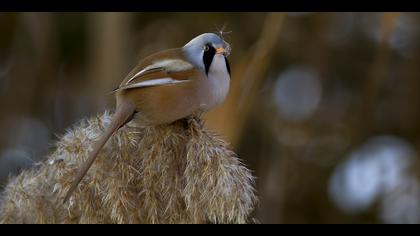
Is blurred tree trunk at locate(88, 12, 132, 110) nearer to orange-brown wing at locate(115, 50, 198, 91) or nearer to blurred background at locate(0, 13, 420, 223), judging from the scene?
blurred background at locate(0, 13, 420, 223)

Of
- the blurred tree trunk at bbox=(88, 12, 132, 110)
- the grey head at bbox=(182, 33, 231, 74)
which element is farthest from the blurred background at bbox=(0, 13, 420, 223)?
the grey head at bbox=(182, 33, 231, 74)

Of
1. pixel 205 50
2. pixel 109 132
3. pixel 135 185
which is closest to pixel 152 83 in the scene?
pixel 205 50

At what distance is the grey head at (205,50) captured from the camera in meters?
4.00

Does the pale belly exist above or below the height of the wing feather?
below

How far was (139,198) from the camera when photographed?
3.07 meters

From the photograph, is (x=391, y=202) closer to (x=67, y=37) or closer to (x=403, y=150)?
(x=403, y=150)

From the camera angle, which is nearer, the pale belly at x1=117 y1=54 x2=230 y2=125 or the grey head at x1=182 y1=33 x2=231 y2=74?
the pale belly at x1=117 y1=54 x2=230 y2=125

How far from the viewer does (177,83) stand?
4.07 meters

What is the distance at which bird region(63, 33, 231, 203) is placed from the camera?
3885 mm

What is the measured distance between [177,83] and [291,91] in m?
4.66

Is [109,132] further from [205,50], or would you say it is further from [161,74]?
[205,50]

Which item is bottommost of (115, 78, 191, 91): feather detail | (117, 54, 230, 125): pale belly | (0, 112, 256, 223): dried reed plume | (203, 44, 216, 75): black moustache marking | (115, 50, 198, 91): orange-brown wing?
(0, 112, 256, 223): dried reed plume

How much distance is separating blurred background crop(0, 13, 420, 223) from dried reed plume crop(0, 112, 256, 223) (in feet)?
14.9

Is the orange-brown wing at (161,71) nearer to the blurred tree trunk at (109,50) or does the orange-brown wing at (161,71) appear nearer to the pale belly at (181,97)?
the pale belly at (181,97)
